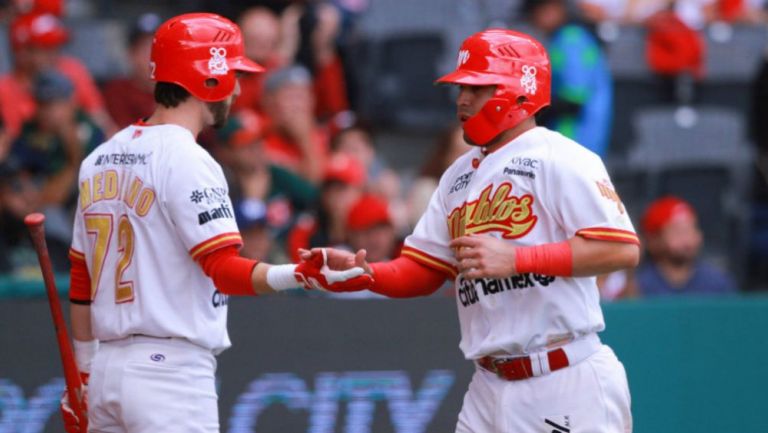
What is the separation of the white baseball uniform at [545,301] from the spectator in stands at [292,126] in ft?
14.4

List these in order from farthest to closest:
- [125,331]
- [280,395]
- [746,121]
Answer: [746,121] < [280,395] < [125,331]

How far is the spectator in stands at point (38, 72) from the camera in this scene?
9.12m

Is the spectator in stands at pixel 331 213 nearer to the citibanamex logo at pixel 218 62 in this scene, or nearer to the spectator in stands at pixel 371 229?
the spectator in stands at pixel 371 229

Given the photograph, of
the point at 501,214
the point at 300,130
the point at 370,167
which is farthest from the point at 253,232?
the point at 501,214

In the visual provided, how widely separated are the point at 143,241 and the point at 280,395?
1.96 metres

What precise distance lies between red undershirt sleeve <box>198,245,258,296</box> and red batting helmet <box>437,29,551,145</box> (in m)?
1.01

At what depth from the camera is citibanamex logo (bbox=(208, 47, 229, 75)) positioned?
4.89 meters

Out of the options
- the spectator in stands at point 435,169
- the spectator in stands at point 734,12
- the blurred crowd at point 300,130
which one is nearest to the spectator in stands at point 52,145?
the blurred crowd at point 300,130

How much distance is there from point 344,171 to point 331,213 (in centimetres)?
38

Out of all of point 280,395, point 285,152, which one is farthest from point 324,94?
point 280,395

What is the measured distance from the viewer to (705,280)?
850cm

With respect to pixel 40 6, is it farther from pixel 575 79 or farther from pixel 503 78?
pixel 503 78

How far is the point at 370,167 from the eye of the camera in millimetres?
9695

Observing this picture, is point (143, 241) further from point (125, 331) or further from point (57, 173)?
point (57, 173)
